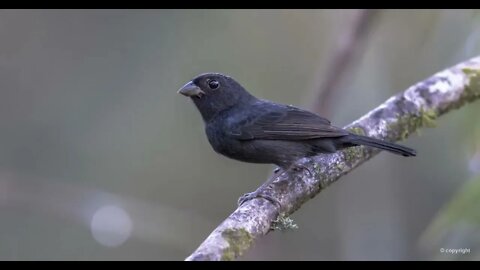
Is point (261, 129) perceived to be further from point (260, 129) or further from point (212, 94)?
point (212, 94)

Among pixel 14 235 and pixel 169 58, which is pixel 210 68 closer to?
pixel 169 58

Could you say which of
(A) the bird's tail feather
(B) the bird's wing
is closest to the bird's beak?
(B) the bird's wing

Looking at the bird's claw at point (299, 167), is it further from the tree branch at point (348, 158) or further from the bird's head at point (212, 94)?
the bird's head at point (212, 94)

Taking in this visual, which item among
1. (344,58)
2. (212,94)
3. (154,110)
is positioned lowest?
(212,94)

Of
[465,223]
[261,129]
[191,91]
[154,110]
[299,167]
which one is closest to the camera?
[465,223]

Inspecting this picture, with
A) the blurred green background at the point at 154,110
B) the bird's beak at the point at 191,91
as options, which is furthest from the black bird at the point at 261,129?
the blurred green background at the point at 154,110

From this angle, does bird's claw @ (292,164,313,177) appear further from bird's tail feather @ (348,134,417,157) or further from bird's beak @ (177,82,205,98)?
bird's beak @ (177,82,205,98)

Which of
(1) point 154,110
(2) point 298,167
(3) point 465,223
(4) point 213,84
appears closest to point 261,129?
(2) point 298,167
